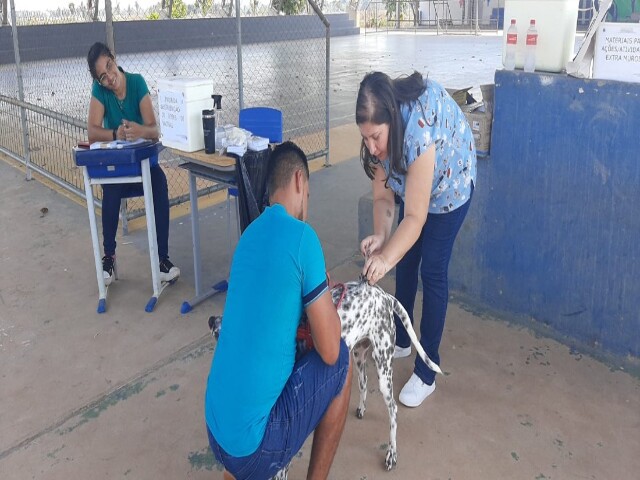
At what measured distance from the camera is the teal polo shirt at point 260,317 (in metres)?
1.82

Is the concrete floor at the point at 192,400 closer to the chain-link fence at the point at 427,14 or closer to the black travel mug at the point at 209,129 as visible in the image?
the black travel mug at the point at 209,129

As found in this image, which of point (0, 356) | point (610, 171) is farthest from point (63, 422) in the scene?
point (610, 171)

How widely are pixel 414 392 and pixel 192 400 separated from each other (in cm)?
105

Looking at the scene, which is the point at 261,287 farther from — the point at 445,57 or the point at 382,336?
the point at 445,57

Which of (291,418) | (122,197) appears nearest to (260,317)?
(291,418)

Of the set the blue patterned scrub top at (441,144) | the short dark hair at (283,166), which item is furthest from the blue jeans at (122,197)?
the short dark hair at (283,166)

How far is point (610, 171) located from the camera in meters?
3.11

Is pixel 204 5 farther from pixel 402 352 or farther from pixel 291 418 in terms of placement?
pixel 291 418

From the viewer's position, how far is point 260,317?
6.00ft

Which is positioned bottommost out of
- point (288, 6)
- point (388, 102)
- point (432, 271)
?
point (432, 271)

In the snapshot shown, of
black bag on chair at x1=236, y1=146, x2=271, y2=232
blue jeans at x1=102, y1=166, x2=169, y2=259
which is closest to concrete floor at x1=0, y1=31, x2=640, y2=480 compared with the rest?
blue jeans at x1=102, y1=166, x2=169, y2=259

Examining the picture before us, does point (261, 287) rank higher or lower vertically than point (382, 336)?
higher

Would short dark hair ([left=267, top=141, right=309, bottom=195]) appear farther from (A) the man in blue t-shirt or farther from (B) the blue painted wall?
(B) the blue painted wall

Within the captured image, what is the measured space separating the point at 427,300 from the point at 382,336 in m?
0.53
